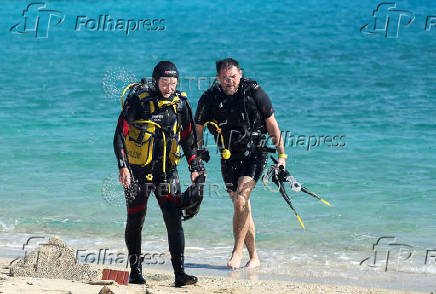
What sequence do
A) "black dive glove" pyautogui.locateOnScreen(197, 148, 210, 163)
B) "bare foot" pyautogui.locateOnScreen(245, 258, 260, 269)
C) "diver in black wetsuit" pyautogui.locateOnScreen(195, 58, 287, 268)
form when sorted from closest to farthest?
"black dive glove" pyautogui.locateOnScreen(197, 148, 210, 163) < "diver in black wetsuit" pyautogui.locateOnScreen(195, 58, 287, 268) < "bare foot" pyautogui.locateOnScreen(245, 258, 260, 269)

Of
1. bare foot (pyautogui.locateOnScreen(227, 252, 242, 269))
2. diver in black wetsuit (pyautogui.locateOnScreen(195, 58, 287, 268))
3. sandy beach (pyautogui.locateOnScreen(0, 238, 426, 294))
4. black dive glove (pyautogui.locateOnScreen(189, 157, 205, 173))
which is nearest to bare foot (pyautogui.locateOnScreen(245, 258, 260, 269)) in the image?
bare foot (pyautogui.locateOnScreen(227, 252, 242, 269))

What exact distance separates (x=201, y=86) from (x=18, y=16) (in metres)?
24.5

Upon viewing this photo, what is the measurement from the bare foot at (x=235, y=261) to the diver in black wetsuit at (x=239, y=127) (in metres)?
0.18

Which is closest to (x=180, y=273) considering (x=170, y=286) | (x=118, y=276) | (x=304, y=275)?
(x=170, y=286)

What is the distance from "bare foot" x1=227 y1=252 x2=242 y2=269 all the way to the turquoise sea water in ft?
1.12

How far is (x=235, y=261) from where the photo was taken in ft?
23.7

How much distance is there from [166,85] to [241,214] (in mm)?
1558

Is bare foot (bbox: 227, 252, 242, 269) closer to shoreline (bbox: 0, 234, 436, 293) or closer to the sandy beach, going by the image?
shoreline (bbox: 0, 234, 436, 293)

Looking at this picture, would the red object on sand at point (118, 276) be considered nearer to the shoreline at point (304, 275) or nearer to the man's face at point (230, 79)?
the shoreline at point (304, 275)

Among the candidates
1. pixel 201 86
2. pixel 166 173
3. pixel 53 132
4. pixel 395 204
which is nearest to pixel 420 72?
pixel 201 86

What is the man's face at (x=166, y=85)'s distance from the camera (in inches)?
239

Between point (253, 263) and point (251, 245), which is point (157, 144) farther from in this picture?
point (253, 263)

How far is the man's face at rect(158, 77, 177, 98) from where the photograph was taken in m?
Result: 6.08

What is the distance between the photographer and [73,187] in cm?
1084
